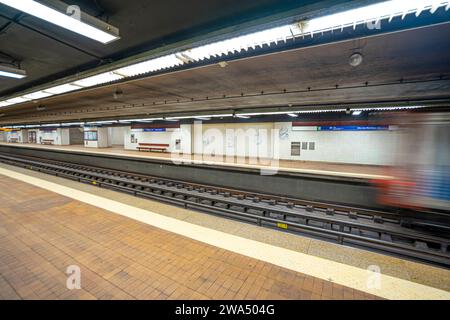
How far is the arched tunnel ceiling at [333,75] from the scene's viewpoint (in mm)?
2941

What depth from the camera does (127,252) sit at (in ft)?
10.7

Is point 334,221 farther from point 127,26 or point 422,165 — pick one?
point 127,26

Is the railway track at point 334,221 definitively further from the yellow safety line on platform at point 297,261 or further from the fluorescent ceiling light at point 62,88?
the fluorescent ceiling light at point 62,88

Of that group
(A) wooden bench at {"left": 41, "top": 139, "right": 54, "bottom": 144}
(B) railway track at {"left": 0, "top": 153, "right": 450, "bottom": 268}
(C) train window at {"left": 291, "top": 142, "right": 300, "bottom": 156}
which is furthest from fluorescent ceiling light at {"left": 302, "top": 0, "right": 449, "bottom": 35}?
(A) wooden bench at {"left": 41, "top": 139, "right": 54, "bottom": 144}

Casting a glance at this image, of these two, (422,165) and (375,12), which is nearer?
(375,12)

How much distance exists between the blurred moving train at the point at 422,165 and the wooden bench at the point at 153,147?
54.5 feet

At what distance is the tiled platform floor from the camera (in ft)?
7.96

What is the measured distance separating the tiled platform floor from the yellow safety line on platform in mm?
164

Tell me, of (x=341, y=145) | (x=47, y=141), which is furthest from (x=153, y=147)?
(x=47, y=141)

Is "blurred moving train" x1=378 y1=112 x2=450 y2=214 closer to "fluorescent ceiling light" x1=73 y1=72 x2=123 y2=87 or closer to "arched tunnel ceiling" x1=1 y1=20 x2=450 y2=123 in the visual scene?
"arched tunnel ceiling" x1=1 y1=20 x2=450 y2=123

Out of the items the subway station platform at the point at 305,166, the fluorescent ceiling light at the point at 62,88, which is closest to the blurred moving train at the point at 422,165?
the subway station platform at the point at 305,166

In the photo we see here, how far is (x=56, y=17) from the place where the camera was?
189 cm

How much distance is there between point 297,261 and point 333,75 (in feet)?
12.7
